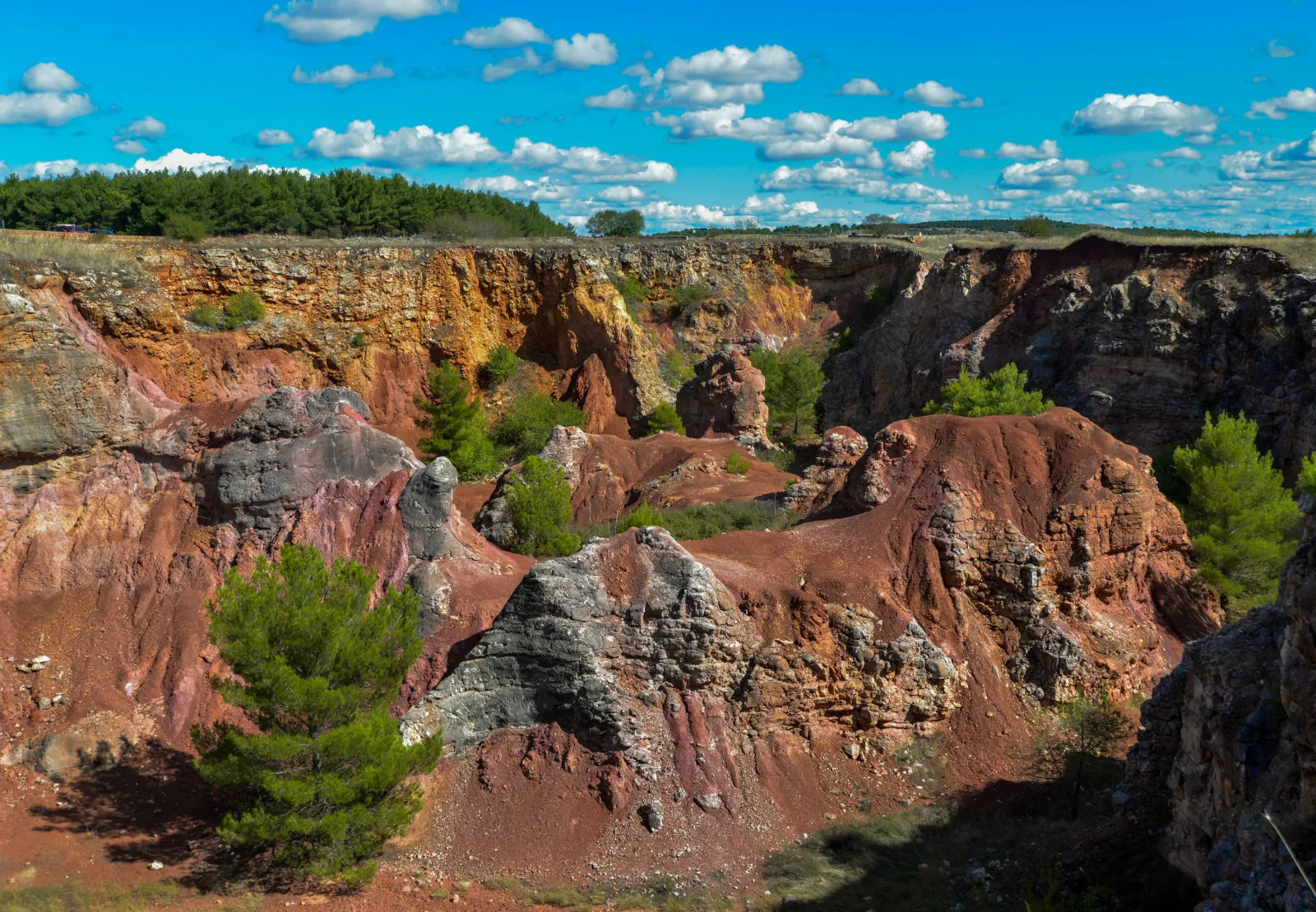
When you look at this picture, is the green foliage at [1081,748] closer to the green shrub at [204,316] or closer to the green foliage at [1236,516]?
the green foliage at [1236,516]

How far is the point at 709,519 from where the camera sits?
3294 centimetres

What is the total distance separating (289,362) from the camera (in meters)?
49.2

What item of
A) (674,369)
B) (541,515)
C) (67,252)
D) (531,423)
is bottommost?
(541,515)

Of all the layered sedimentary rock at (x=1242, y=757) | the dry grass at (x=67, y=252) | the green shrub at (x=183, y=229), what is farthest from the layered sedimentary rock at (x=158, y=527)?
the green shrub at (x=183, y=229)

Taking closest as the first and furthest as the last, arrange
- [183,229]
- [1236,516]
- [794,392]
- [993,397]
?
[1236,516] < [993,397] < [183,229] < [794,392]

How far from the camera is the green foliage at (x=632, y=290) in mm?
59625

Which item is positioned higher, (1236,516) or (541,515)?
(1236,516)

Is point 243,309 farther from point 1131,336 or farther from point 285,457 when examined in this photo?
point 1131,336

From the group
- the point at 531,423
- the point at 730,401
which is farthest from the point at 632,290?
the point at 730,401

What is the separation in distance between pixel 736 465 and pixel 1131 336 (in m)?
18.1

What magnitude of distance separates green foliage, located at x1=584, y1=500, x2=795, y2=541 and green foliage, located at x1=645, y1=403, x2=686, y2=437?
54.8 feet

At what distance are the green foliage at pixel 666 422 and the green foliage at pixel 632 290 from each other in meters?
9.57

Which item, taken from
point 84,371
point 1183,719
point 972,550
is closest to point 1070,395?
point 972,550

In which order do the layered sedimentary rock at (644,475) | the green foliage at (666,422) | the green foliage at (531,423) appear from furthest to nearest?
the green foliage at (666,422), the green foliage at (531,423), the layered sedimentary rock at (644,475)
